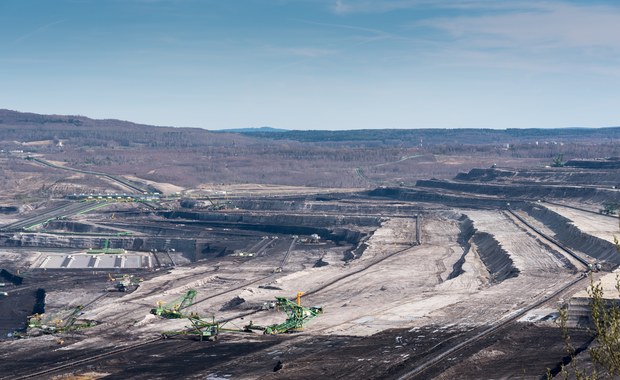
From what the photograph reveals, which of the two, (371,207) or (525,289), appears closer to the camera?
(525,289)

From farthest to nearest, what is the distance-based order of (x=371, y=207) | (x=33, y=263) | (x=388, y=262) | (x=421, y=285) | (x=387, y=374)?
1. (x=371, y=207)
2. (x=33, y=263)
3. (x=388, y=262)
4. (x=421, y=285)
5. (x=387, y=374)

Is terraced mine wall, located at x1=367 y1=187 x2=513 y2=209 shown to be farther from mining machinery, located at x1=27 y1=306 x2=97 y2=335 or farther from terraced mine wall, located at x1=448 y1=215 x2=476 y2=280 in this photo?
mining machinery, located at x1=27 y1=306 x2=97 y2=335

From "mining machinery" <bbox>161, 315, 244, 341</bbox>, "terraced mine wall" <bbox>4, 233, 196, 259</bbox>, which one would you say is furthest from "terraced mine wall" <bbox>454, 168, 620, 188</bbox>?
"mining machinery" <bbox>161, 315, 244, 341</bbox>

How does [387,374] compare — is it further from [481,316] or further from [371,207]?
[371,207]

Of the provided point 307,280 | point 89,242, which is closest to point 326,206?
point 89,242

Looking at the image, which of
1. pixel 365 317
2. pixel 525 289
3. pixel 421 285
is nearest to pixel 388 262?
pixel 421 285

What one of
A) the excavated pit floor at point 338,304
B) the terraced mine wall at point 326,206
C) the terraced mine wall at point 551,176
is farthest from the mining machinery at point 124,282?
the terraced mine wall at point 551,176

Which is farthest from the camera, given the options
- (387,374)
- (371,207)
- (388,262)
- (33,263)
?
(371,207)

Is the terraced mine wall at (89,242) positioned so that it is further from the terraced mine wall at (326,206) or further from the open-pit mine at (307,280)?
the terraced mine wall at (326,206)
